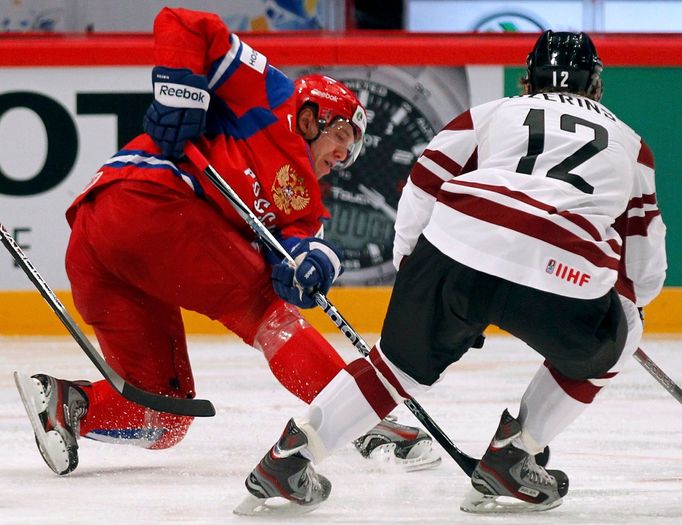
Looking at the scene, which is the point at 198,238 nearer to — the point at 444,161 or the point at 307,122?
the point at 307,122

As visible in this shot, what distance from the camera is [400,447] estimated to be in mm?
2807

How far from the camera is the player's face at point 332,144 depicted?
9.13ft

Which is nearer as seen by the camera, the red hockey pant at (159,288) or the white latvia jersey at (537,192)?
the white latvia jersey at (537,192)

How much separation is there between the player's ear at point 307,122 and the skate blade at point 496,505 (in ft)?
2.87

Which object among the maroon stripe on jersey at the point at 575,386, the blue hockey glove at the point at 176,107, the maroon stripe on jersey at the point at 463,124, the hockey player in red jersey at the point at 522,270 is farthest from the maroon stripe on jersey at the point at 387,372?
the blue hockey glove at the point at 176,107

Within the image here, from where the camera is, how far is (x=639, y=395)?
379cm

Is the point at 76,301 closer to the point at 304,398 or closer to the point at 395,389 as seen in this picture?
the point at 304,398

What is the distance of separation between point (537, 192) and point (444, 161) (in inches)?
8.3

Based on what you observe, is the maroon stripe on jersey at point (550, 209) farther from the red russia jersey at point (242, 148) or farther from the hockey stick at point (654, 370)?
the red russia jersey at point (242, 148)

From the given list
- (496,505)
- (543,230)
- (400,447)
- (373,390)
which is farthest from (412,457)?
(543,230)

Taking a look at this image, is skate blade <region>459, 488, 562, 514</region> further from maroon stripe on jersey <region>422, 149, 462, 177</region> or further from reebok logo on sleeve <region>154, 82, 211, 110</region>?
reebok logo on sleeve <region>154, 82, 211, 110</region>

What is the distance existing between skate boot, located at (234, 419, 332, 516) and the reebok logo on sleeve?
2.33 ft

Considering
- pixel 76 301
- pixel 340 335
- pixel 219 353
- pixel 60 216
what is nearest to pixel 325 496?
pixel 76 301

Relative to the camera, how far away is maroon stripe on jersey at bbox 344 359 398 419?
2.19 meters
